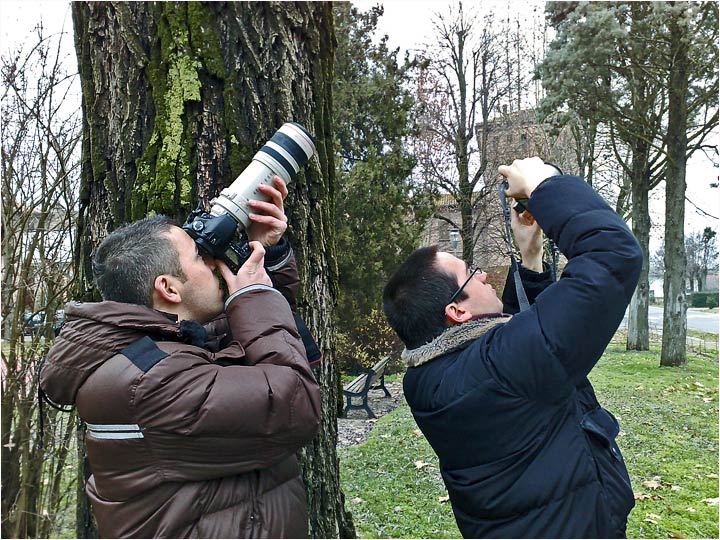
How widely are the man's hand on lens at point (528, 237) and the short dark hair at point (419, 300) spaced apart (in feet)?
1.14

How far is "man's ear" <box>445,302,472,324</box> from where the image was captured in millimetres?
1867

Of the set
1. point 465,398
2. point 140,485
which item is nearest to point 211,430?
point 140,485

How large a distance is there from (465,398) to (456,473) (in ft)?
0.95

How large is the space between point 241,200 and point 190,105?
20.1 inches

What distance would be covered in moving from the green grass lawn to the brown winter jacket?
153 inches

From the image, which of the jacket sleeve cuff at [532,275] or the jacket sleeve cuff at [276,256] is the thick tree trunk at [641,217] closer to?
the jacket sleeve cuff at [532,275]

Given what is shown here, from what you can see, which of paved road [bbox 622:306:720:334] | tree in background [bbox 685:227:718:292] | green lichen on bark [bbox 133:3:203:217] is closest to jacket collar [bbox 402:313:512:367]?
green lichen on bark [bbox 133:3:203:217]

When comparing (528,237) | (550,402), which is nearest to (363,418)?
(528,237)

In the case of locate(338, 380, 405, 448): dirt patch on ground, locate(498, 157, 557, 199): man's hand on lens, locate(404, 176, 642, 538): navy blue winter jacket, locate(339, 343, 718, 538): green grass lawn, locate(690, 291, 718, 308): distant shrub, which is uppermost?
locate(498, 157, 557, 199): man's hand on lens

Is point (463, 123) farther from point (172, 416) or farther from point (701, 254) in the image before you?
point (701, 254)

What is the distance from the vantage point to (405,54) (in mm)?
13820

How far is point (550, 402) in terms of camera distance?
1.62 meters

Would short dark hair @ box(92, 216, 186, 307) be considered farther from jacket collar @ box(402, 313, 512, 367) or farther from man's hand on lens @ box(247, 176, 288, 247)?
jacket collar @ box(402, 313, 512, 367)

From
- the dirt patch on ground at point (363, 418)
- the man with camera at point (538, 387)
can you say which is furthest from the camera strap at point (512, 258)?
the dirt patch on ground at point (363, 418)
